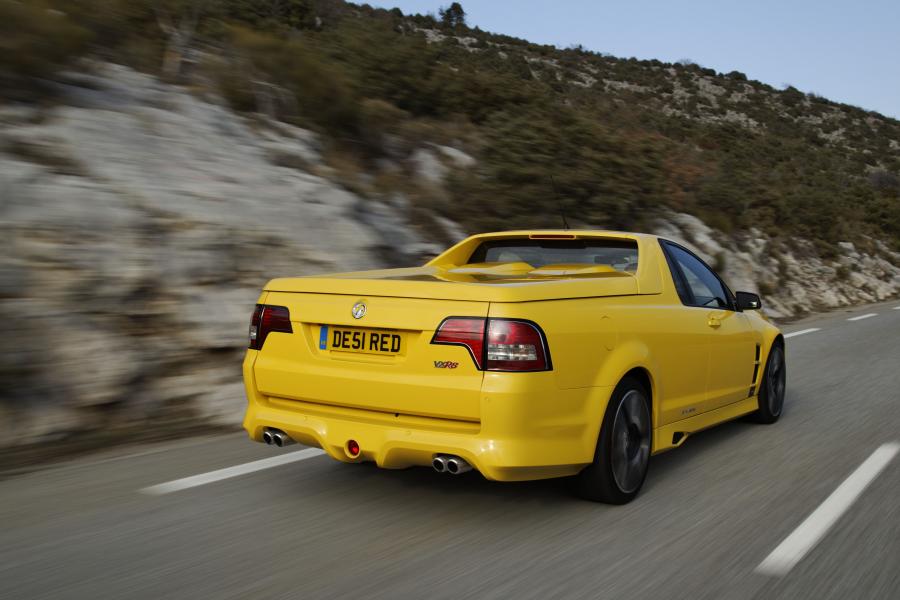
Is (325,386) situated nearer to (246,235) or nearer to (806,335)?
(246,235)

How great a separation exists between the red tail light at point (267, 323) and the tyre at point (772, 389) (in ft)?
12.1

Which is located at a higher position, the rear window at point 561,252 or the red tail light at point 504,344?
the rear window at point 561,252

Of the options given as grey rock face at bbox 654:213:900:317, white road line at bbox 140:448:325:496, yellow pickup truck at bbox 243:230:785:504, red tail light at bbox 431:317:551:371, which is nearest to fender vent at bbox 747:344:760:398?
yellow pickup truck at bbox 243:230:785:504

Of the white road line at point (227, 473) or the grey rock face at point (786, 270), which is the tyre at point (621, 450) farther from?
the grey rock face at point (786, 270)

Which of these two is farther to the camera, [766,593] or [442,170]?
[442,170]

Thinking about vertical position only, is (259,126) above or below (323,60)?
below

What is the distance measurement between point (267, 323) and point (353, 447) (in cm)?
86

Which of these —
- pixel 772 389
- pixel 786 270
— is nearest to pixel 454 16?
pixel 786 270

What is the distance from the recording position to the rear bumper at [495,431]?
3809 millimetres

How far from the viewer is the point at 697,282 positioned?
571 centimetres

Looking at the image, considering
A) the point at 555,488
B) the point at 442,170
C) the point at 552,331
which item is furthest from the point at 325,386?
the point at 442,170

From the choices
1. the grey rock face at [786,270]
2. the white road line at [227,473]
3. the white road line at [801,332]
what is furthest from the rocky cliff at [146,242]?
the grey rock face at [786,270]

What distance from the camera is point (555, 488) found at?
15.5ft

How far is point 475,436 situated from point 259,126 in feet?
26.9
